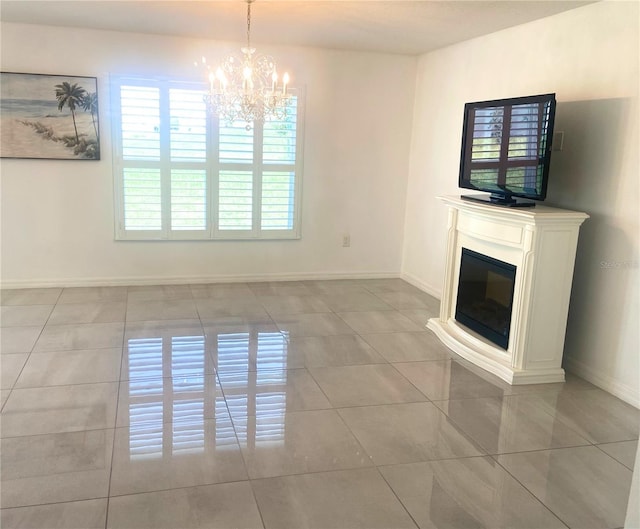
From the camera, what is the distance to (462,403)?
3.25 m

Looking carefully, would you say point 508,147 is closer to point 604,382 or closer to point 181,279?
point 604,382

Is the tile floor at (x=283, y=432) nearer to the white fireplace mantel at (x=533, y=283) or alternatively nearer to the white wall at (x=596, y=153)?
the white fireplace mantel at (x=533, y=283)

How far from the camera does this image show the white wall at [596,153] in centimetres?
334

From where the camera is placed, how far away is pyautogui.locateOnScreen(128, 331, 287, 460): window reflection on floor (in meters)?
2.74

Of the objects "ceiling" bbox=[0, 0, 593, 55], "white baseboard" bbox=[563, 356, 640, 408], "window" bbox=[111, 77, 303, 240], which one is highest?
"ceiling" bbox=[0, 0, 593, 55]

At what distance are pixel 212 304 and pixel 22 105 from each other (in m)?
2.43

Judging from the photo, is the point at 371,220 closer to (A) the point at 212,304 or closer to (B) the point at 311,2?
(A) the point at 212,304

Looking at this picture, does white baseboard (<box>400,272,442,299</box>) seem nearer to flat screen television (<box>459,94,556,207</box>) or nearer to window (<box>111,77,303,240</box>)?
window (<box>111,77,303,240</box>)

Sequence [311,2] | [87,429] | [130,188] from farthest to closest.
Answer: [130,188] → [311,2] → [87,429]

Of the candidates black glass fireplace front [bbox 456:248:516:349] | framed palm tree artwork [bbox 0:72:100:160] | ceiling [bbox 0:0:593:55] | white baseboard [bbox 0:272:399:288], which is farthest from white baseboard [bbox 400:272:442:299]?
framed palm tree artwork [bbox 0:72:100:160]

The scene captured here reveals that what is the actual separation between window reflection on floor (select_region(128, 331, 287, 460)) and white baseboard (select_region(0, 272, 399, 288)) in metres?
1.63

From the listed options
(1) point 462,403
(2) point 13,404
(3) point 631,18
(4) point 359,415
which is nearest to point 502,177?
(3) point 631,18

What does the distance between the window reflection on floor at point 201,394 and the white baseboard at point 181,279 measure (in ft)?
5.33

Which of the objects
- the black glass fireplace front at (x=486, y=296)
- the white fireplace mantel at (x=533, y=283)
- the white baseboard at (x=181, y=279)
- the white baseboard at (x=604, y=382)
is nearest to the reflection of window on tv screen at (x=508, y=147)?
the white fireplace mantel at (x=533, y=283)
